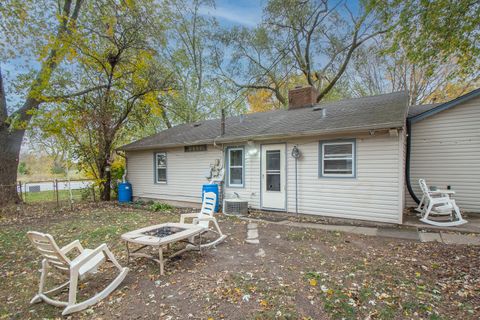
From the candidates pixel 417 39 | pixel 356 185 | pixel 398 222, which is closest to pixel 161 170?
pixel 356 185

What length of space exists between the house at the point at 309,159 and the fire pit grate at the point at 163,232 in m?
4.25

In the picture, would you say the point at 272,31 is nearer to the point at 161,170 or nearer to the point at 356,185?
the point at 161,170

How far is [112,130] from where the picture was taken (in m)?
11.4

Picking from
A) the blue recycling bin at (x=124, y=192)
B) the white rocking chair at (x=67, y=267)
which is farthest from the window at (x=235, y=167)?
the white rocking chair at (x=67, y=267)

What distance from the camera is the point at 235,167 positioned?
9.20m

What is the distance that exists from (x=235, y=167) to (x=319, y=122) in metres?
3.18

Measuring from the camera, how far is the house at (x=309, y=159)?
6480 millimetres

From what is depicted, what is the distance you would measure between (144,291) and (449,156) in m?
8.84

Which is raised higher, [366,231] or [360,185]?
[360,185]

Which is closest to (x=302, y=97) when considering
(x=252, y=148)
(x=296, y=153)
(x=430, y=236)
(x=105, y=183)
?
(x=252, y=148)

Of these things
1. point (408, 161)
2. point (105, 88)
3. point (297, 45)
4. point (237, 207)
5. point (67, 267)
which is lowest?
point (237, 207)

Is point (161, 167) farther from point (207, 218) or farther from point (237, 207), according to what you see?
point (207, 218)

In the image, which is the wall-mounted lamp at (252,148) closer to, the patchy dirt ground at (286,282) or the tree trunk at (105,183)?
the patchy dirt ground at (286,282)

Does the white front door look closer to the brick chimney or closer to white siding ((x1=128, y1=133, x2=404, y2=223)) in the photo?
white siding ((x1=128, y1=133, x2=404, y2=223))
